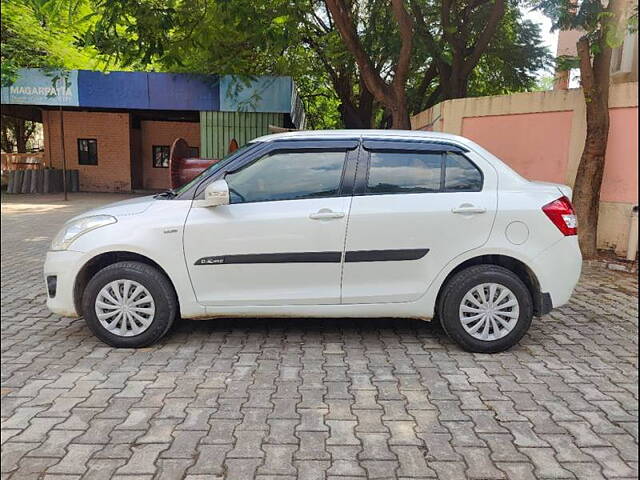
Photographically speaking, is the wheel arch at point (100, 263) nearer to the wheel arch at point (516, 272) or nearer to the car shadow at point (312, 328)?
the car shadow at point (312, 328)

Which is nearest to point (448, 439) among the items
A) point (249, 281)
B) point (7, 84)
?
point (249, 281)

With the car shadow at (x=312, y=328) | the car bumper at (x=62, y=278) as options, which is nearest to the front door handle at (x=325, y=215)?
the car shadow at (x=312, y=328)

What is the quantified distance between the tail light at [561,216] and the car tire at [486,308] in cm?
50

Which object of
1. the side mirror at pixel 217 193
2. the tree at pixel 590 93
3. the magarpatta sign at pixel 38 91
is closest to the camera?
the side mirror at pixel 217 193

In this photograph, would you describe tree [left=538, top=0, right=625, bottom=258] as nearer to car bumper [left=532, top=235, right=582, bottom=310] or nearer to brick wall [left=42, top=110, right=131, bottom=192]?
car bumper [left=532, top=235, right=582, bottom=310]

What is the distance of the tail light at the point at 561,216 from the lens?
3.76 metres

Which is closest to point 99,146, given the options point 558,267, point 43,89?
point 43,89

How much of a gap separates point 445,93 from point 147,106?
26.1 ft

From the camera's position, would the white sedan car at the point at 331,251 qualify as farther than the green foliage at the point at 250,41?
No

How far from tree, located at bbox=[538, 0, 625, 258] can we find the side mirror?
5.03m

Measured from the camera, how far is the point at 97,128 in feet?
67.4

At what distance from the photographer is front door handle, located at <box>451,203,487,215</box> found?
3.76 m

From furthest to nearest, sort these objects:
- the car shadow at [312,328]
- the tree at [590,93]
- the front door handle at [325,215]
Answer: the tree at [590,93] → the car shadow at [312,328] → the front door handle at [325,215]

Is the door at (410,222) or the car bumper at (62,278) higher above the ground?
the door at (410,222)
